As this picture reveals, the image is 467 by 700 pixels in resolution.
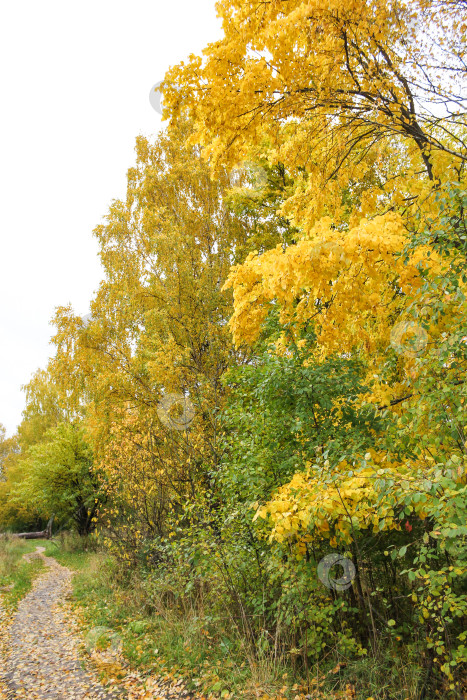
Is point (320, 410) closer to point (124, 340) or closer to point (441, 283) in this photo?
point (441, 283)

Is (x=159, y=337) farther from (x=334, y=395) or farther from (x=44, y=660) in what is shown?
(x=44, y=660)

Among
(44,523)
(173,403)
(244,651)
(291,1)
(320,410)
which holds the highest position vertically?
(291,1)

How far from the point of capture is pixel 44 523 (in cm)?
3356

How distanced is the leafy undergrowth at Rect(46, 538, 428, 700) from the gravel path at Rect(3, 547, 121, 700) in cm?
45

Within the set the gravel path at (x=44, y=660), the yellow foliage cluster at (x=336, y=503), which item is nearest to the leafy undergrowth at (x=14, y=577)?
the gravel path at (x=44, y=660)

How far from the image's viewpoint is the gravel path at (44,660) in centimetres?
439

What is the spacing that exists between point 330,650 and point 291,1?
17.8 ft

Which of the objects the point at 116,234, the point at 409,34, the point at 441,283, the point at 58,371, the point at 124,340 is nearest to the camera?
the point at 441,283

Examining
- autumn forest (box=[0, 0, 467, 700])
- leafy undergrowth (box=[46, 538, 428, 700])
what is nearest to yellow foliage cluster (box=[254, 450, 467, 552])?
autumn forest (box=[0, 0, 467, 700])

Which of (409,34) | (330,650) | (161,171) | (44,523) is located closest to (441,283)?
(409,34)

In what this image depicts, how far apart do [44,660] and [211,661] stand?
2.61m

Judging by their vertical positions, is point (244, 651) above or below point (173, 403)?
below

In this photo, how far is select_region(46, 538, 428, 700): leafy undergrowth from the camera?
11.0ft

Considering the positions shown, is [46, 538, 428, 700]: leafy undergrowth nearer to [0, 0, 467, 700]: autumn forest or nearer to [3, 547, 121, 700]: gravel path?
[0, 0, 467, 700]: autumn forest
